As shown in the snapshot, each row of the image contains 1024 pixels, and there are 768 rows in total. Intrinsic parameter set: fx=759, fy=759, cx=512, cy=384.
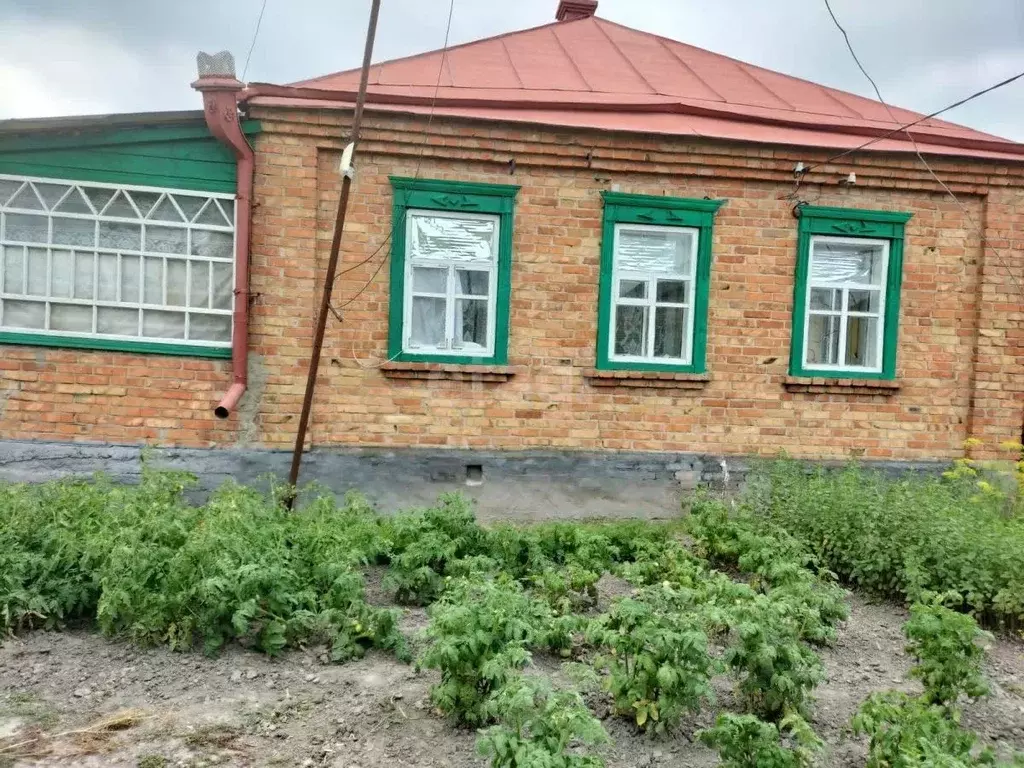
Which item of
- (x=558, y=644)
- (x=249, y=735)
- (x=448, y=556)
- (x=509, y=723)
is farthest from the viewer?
(x=448, y=556)

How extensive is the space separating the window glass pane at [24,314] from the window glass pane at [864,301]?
7001 millimetres

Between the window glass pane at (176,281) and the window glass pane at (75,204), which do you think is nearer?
the window glass pane at (75,204)

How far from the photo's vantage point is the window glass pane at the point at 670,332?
687cm

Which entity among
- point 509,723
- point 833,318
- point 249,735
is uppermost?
point 833,318

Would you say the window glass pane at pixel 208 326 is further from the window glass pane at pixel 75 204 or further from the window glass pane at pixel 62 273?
the window glass pane at pixel 75 204

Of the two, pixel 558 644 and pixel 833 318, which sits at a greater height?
pixel 833 318

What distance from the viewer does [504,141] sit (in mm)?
6477

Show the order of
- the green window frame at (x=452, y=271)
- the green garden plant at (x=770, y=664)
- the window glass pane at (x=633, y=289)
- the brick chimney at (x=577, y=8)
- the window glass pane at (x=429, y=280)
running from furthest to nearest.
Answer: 1. the brick chimney at (x=577, y=8)
2. the window glass pane at (x=633, y=289)
3. the window glass pane at (x=429, y=280)
4. the green window frame at (x=452, y=271)
5. the green garden plant at (x=770, y=664)

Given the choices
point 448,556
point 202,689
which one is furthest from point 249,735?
point 448,556

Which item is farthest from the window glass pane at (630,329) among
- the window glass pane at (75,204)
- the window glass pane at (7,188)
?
the window glass pane at (7,188)

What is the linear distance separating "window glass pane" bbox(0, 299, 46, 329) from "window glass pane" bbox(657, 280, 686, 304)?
516 centimetres

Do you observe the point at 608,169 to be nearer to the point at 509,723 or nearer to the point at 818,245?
the point at 818,245

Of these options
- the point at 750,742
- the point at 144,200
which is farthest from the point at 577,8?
the point at 750,742

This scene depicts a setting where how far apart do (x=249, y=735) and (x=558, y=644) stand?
1.45 m
